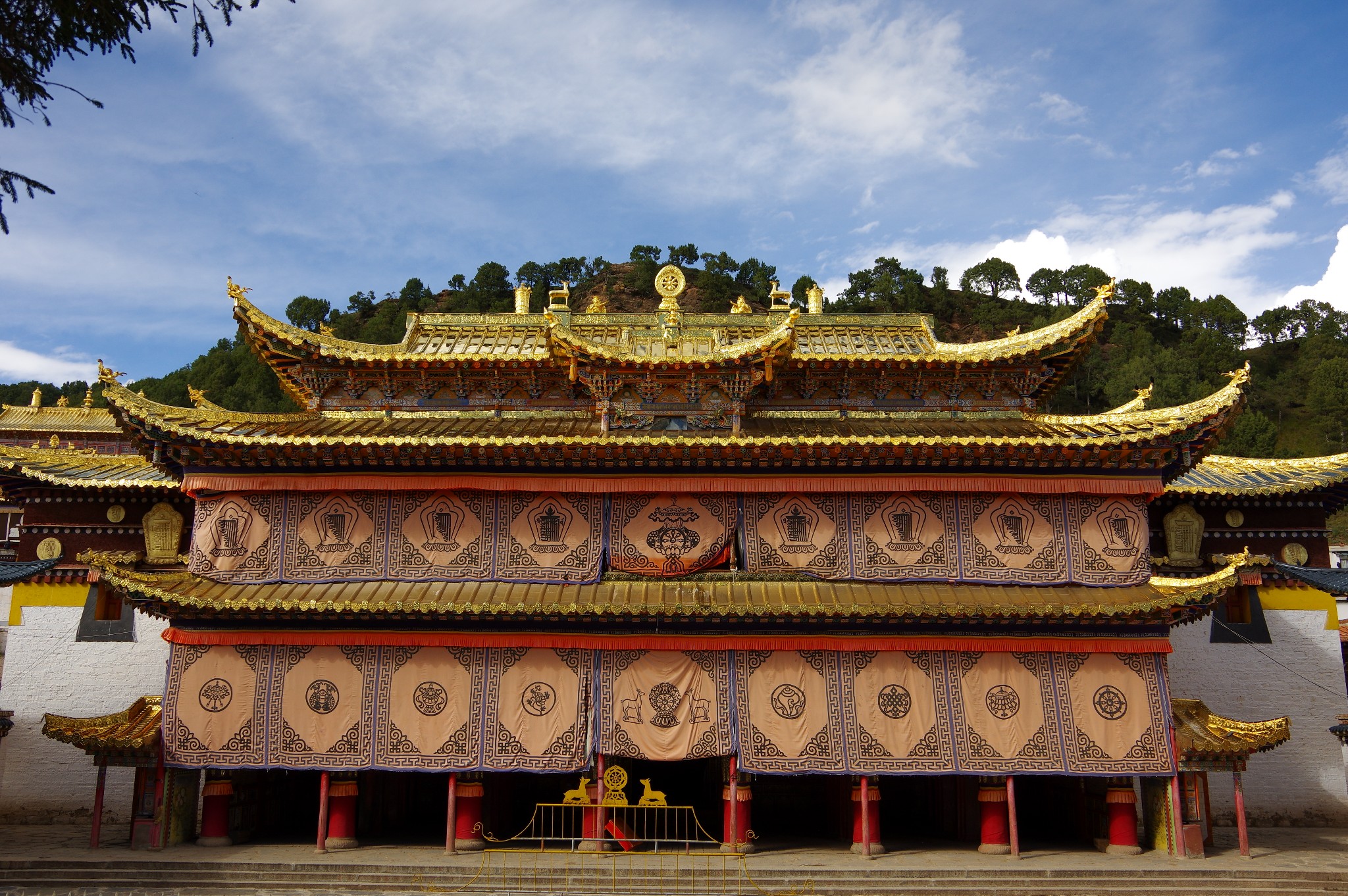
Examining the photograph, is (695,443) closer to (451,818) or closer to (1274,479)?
(451,818)

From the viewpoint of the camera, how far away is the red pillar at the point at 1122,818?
14.3 m

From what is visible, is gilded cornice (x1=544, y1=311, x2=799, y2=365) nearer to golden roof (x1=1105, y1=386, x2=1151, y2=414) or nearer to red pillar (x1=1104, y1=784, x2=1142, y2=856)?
golden roof (x1=1105, y1=386, x2=1151, y2=414)

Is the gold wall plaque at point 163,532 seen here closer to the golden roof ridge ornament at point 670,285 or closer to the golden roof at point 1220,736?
the golden roof ridge ornament at point 670,285

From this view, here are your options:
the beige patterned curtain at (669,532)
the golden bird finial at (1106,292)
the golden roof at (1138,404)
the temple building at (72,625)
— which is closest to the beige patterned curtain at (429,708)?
the beige patterned curtain at (669,532)

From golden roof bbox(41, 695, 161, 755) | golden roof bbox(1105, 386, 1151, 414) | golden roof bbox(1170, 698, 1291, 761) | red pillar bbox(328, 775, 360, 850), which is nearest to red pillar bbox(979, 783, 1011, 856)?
golden roof bbox(1170, 698, 1291, 761)

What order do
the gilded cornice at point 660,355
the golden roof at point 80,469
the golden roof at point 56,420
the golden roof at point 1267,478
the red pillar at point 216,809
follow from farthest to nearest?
the golden roof at point 56,420
the golden roof at point 1267,478
the golden roof at point 80,469
the gilded cornice at point 660,355
the red pillar at point 216,809

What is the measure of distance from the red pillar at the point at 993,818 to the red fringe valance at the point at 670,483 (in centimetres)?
478

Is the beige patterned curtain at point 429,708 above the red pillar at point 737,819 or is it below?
above

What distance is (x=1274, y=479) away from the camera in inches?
719

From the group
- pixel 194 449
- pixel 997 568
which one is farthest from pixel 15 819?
pixel 997 568

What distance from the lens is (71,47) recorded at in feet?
30.3

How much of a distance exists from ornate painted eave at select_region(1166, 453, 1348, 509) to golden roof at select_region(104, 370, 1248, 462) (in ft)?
12.8

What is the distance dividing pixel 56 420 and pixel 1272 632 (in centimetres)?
5165

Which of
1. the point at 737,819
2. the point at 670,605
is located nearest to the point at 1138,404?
the point at 670,605
